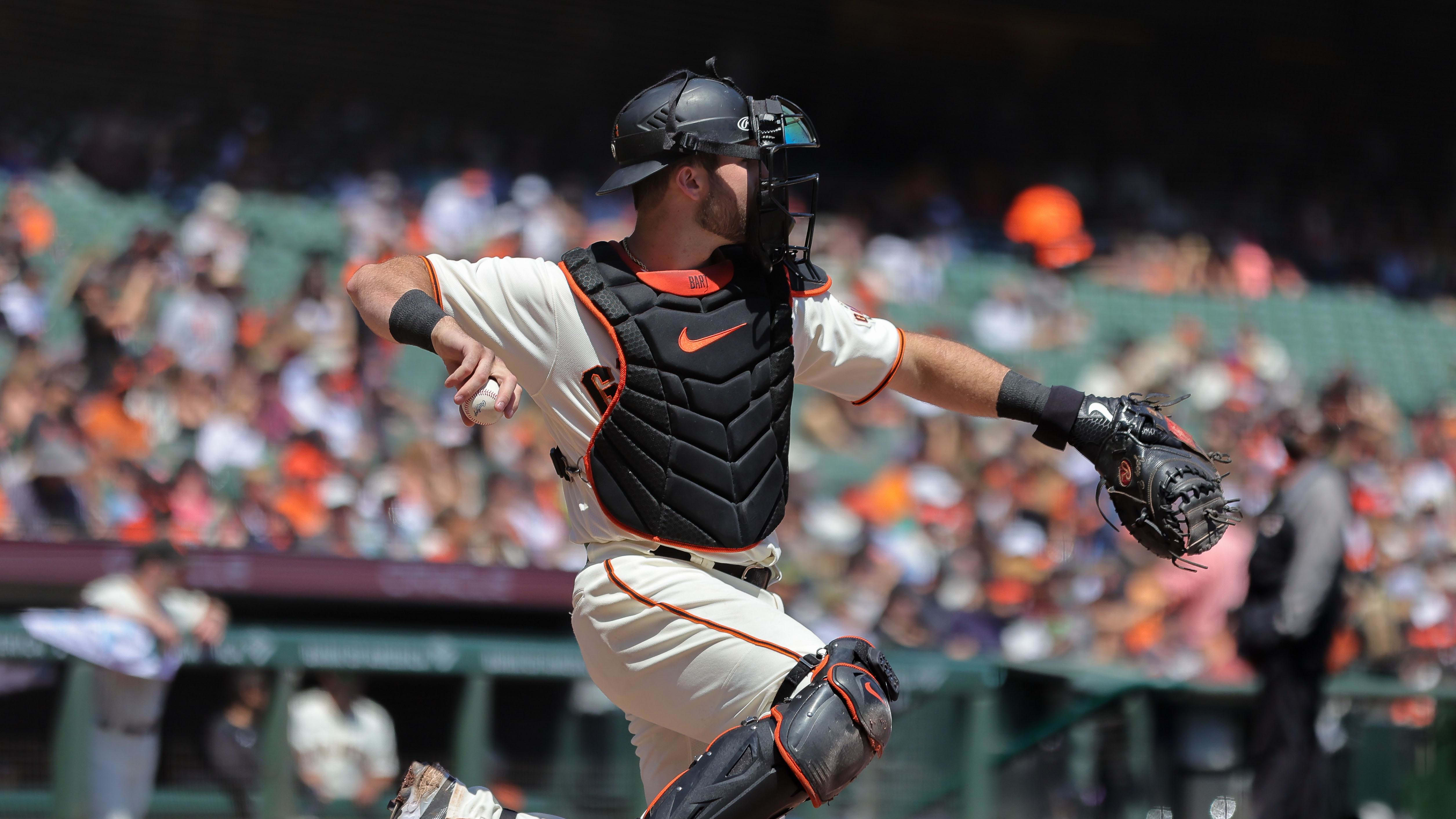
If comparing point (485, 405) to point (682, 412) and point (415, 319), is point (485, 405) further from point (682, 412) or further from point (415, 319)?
point (682, 412)

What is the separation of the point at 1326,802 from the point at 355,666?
3532mm

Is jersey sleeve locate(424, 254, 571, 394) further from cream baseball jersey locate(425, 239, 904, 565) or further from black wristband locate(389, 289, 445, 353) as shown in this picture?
black wristband locate(389, 289, 445, 353)

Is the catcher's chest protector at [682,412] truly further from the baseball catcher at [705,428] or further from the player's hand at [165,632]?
the player's hand at [165,632]

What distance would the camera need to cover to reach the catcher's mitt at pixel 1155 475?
8.32 ft

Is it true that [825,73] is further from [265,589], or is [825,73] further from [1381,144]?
[265,589]

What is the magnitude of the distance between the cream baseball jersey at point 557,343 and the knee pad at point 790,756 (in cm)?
34

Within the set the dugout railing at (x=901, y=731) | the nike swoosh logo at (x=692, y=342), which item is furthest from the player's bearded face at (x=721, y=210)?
the dugout railing at (x=901, y=731)

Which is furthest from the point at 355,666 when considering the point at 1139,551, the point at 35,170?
the point at 35,170

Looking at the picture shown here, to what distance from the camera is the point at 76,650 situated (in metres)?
4.58

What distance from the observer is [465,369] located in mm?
2139

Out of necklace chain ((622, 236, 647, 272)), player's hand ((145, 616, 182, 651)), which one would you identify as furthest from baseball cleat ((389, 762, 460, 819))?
player's hand ((145, 616, 182, 651))

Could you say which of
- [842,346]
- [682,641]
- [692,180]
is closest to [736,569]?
[682,641]

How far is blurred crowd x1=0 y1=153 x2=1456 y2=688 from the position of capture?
679 cm

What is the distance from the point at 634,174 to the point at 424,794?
1.19 metres
